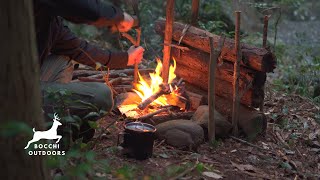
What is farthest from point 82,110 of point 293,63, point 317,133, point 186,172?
point 293,63

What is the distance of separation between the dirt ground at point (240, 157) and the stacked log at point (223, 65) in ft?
1.82

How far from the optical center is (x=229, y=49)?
183 inches

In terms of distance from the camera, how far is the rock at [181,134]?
4258 mm

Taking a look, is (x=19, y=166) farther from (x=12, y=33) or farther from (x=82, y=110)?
(x=82, y=110)

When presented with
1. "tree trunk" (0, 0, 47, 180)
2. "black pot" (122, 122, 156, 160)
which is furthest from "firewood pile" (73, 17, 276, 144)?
"tree trunk" (0, 0, 47, 180)

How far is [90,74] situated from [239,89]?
218 cm

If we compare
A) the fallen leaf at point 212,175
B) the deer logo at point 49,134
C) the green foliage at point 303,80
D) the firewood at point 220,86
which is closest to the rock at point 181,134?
the fallen leaf at point 212,175

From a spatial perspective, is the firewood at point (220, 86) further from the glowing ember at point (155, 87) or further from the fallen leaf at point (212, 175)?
the fallen leaf at point (212, 175)

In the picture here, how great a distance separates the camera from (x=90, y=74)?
19.3 feet

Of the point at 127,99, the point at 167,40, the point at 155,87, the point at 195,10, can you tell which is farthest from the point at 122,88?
the point at 195,10

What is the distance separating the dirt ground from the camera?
11.9ft

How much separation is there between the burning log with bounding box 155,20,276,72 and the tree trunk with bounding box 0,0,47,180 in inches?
106

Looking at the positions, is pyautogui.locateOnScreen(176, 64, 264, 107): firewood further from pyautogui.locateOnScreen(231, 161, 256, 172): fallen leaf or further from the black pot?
the black pot

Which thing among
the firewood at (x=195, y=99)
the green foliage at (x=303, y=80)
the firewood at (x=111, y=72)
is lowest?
the green foliage at (x=303, y=80)
